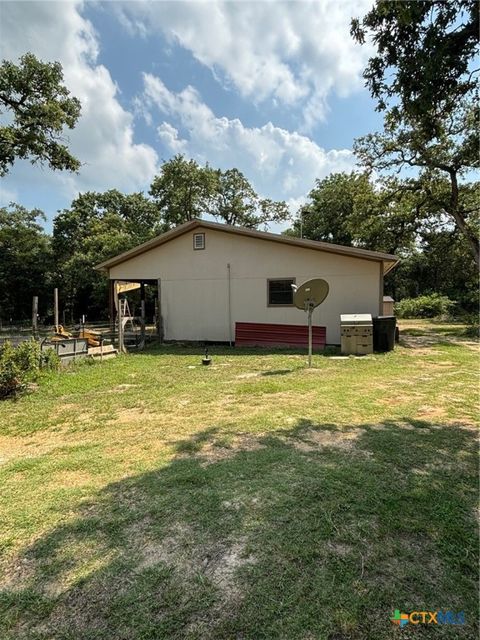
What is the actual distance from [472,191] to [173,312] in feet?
42.0

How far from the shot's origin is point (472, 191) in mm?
14648

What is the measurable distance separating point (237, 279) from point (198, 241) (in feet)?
6.57

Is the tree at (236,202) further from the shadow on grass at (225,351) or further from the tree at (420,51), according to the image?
the tree at (420,51)

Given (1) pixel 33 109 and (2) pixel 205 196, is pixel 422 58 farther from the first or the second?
(2) pixel 205 196

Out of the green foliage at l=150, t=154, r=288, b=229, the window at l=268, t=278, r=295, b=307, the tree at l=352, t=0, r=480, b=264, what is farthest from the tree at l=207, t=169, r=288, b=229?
the tree at l=352, t=0, r=480, b=264

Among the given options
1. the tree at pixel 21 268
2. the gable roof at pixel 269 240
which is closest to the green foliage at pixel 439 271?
the gable roof at pixel 269 240

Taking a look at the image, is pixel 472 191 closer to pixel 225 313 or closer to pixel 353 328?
pixel 353 328

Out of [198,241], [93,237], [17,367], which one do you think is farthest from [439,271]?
[17,367]

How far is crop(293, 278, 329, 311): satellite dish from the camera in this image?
8.64 m

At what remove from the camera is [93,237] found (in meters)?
26.1

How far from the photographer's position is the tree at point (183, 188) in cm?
2708

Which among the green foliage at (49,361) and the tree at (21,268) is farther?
the tree at (21,268)

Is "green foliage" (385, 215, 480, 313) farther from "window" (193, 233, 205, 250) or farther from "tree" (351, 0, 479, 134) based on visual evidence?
"tree" (351, 0, 479, 134)

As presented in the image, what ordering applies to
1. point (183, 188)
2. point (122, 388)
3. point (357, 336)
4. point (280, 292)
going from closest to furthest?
1. point (122, 388)
2. point (357, 336)
3. point (280, 292)
4. point (183, 188)
